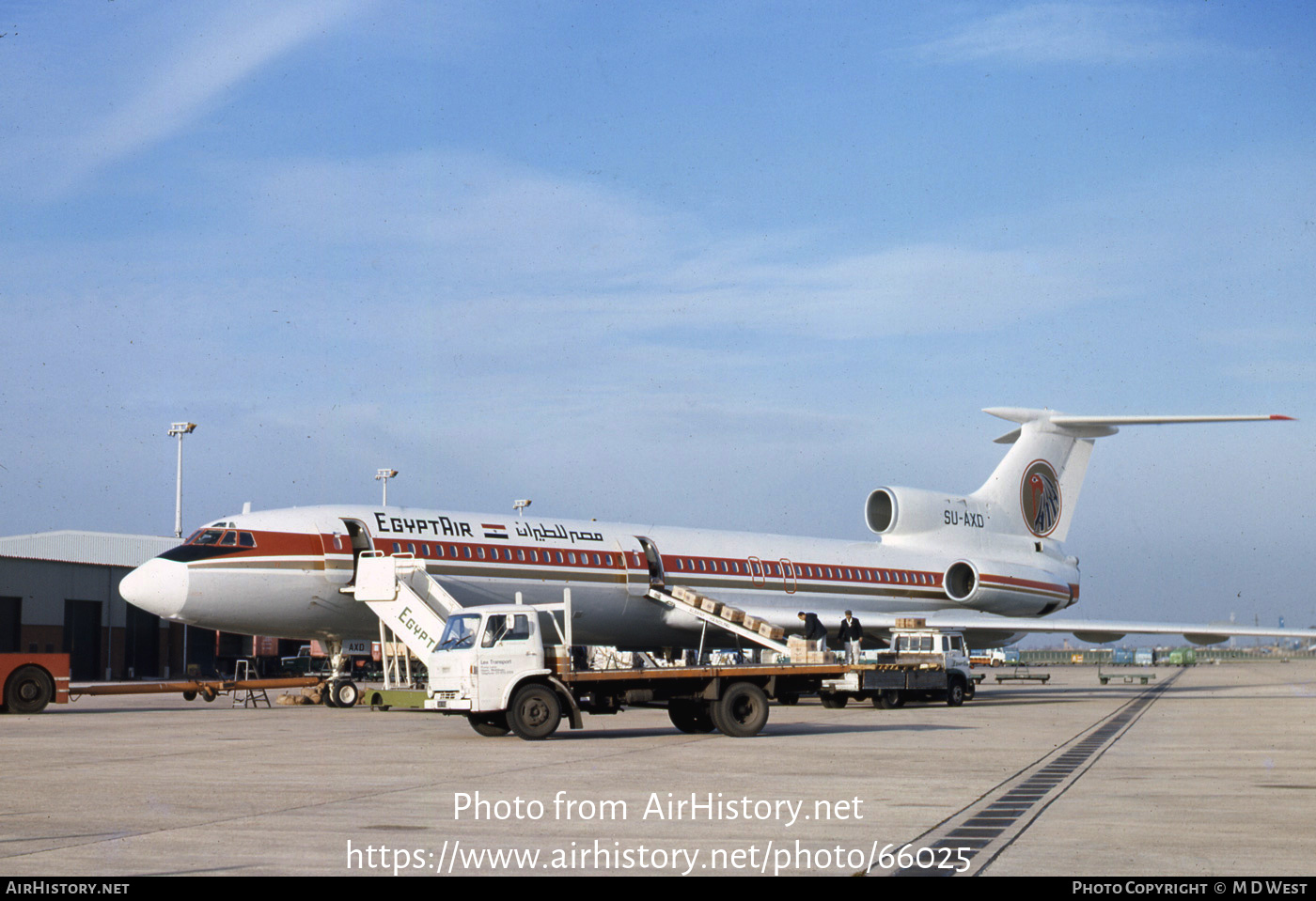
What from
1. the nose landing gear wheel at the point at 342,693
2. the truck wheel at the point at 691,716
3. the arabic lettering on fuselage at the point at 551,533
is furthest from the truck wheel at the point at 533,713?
the nose landing gear wheel at the point at 342,693

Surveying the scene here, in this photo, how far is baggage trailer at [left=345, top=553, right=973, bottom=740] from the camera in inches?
730

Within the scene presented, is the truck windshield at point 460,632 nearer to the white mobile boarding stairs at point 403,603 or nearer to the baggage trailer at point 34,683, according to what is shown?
the white mobile boarding stairs at point 403,603

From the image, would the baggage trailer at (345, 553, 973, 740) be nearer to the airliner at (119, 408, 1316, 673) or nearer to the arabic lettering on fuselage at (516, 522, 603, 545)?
the airliner at (119, 408, 1316, 673)

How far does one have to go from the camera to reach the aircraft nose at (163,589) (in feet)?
83.6

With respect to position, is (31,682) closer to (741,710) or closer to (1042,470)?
(741,710)

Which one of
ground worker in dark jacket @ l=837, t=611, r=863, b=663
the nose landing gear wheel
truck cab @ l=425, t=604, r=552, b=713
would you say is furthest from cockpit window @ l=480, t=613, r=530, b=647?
ground worker in dark jacket @ l=837, t=611, r=863, b=663

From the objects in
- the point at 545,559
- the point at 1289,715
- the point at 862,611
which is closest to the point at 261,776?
the point at 545,559

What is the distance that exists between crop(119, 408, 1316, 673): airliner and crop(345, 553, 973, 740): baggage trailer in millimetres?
3757

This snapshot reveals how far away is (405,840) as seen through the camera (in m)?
9.16

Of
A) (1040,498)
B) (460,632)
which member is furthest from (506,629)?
(1040,498)

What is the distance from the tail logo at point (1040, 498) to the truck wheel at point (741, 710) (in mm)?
23614

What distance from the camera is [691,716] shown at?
2094 cm
